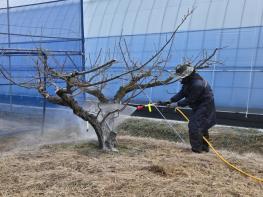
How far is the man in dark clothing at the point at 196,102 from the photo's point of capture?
298 inches

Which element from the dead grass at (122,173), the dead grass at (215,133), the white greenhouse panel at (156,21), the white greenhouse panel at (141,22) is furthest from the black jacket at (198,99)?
the white greenhouse panel at (141,22)

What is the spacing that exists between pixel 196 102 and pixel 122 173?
7.68ft

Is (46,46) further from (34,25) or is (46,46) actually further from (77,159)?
(77,159)

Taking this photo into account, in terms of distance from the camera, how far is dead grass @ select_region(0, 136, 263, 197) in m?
5.43

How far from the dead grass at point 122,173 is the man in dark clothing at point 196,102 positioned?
328mm

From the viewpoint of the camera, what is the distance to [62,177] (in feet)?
19.2

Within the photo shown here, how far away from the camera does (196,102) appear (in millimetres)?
7785

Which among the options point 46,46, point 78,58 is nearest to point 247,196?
point 78,58

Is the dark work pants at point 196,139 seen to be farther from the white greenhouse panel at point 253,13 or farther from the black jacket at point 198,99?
the white greenhouse panel at point 253,13

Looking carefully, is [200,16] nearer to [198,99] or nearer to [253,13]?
[253,13]

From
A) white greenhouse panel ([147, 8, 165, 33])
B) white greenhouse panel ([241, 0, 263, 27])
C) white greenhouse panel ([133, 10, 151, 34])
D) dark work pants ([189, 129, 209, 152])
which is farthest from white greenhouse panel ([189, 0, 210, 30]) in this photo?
dark work pants ([189, 129, 209, 152])

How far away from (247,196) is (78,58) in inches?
254

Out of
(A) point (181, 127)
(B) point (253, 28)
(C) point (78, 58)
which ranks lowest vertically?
(A) point (181, 127)

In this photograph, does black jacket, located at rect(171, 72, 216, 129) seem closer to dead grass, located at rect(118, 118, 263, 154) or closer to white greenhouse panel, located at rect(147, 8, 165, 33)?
dead grass, located at rect(118, 118, 263, 154)
